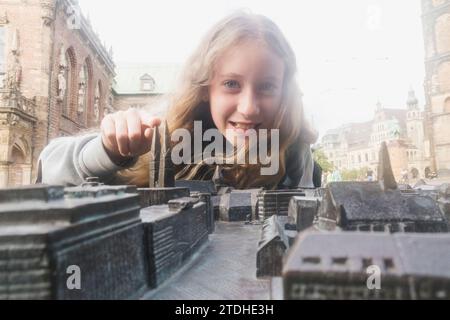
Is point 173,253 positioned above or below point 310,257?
below

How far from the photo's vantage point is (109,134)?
7.36ft

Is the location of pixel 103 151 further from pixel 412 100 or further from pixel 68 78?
pixel 412 100

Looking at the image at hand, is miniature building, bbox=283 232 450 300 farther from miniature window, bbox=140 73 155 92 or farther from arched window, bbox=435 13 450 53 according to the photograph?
arched window, bbox=435 13 450 53

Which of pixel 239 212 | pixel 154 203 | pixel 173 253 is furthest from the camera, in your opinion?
pixel 239 212

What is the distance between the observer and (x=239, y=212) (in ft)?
11.3

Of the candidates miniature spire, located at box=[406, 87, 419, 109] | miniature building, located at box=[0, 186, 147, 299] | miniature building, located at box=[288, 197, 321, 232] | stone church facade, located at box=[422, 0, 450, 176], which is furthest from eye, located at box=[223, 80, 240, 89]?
miniature spire, located at box=[406, 87, 419, 109]

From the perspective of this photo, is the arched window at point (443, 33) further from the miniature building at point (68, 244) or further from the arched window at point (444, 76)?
the miniature building at point (68, 244)

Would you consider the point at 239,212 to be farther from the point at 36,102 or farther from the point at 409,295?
the point at 36,102

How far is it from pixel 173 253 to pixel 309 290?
87 centimetres

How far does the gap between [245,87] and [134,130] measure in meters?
1.04

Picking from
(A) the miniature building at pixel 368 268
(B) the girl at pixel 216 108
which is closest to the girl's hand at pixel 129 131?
(B) the girl at pixel 216 108

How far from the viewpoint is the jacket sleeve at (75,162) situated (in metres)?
2.51

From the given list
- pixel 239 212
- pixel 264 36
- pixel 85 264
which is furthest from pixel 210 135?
pixel 85 264

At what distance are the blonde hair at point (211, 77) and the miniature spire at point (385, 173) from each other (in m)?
1.50
